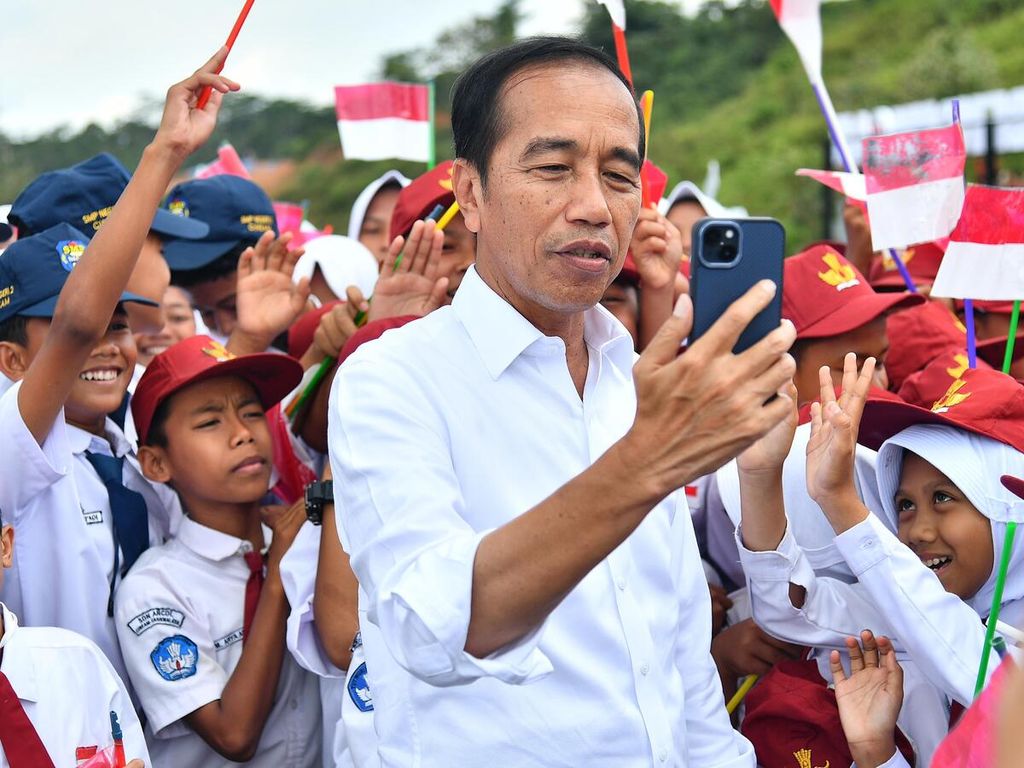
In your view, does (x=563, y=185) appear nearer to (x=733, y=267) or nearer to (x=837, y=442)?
(x=733, y=267)

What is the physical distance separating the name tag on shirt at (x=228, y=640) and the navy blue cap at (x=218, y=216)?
1.60m

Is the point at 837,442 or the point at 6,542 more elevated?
the point at 837,442

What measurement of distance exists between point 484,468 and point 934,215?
2.07 metres

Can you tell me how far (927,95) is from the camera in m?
19.2

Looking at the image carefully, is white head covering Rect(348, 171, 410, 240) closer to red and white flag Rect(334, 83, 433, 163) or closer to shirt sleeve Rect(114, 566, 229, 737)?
red and white flag Rect(334, 83, 433, 163)

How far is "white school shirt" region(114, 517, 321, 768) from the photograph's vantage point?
2.76 metres

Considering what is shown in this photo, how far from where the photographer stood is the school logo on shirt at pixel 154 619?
278cm

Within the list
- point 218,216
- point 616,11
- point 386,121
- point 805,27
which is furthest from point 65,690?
point 805,27

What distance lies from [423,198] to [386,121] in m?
1.44

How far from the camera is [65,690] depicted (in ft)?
8.07

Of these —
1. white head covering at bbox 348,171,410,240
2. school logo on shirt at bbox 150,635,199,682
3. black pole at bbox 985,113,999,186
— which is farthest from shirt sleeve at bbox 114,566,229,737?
black pole at bbox 985,113,999,186

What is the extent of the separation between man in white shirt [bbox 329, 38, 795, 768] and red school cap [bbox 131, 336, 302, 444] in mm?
1238

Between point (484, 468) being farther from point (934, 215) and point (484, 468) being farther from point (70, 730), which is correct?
point (934, 215)

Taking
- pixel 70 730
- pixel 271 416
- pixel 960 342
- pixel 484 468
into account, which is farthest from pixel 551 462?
pixel 960 342
